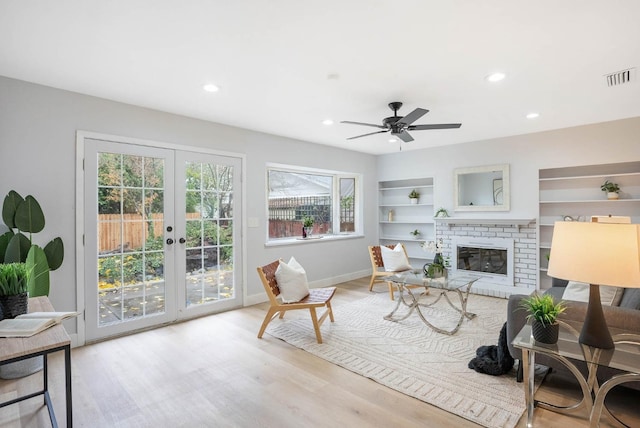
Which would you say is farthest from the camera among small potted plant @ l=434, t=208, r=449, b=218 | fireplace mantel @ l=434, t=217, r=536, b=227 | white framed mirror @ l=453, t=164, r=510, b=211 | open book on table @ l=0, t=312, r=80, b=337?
small potted plant @ l=434, t=208, r=449, b=218

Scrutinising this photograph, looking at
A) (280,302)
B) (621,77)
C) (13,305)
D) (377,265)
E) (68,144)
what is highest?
(621,77)

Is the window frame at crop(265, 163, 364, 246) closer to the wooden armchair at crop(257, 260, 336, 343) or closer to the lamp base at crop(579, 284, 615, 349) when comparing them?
the wooden armchair at crop(257, 260, 336, 343)

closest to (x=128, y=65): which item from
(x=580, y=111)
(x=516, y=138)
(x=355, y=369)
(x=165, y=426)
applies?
(x=165, y=426)

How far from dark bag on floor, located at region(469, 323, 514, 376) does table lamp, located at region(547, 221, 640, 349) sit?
0.88 meters

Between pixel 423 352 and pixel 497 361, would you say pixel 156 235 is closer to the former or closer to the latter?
pixel 423 352

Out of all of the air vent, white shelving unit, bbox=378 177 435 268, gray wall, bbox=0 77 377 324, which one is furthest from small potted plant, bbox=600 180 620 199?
gray wall, bbox=0 77 377 324

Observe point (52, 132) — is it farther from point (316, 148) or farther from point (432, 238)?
point (432, 238)

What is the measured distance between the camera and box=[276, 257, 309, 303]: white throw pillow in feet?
11.4

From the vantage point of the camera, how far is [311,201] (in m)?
6.05

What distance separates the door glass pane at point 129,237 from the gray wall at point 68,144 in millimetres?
260

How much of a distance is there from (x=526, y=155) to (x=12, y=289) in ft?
19.5

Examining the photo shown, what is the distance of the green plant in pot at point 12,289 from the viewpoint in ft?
5.65

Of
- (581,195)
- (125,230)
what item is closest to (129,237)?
(125,230)

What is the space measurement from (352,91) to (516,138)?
3317 mm
